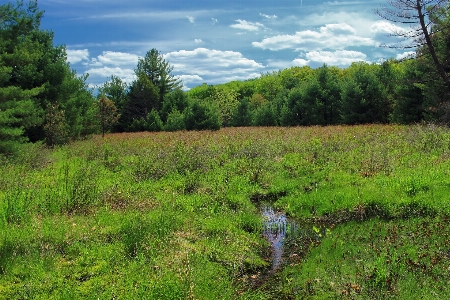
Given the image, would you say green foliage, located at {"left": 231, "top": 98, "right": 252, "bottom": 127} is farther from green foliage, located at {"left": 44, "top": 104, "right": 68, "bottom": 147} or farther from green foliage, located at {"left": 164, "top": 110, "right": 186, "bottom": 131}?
green foliage, located at {"left": 44, "top": 104, "right": 68, "bottom": 147}

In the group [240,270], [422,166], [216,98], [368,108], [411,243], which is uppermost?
[216,98]

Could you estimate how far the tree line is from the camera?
19.8 meters

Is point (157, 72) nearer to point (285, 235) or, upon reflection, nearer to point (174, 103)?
point (174, 103)

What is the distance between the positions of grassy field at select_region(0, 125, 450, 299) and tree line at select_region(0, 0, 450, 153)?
29.3 feet

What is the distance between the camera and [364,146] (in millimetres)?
15578

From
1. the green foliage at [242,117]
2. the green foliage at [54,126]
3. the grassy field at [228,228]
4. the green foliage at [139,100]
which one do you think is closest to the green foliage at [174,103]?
the green foliage at [139,100]

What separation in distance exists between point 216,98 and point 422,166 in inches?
2778

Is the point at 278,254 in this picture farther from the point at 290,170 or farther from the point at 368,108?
the point at 368,108

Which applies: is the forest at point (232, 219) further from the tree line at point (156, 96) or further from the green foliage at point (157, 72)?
the green foliage at point (157, 72)

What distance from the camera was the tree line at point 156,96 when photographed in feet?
65.0

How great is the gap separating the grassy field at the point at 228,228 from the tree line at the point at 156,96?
8940mm

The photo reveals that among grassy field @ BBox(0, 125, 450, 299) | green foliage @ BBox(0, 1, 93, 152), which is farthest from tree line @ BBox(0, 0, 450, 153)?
grassy field @ BBox(0, 125, 450, 299)

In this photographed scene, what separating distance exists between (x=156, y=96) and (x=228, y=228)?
161ft

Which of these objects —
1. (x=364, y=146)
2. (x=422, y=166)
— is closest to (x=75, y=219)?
(x=422, y=166)
